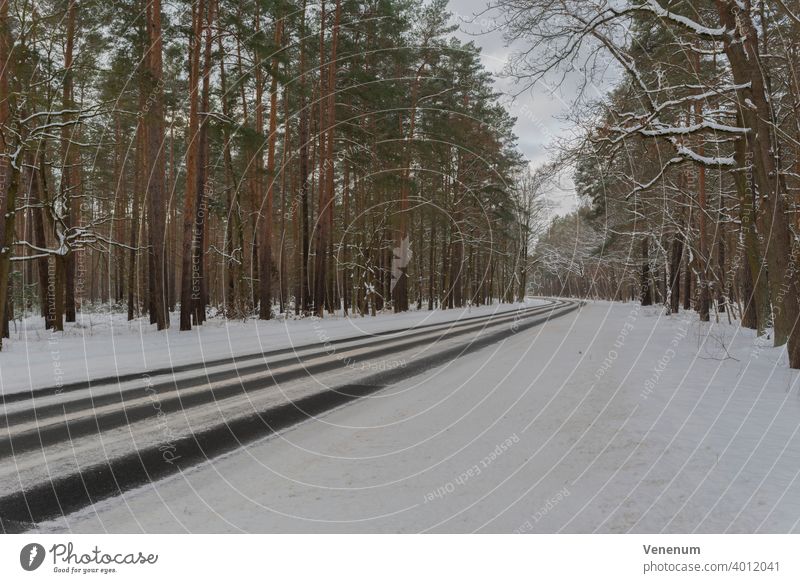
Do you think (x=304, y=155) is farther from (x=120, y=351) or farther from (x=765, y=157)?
(x=765, y=157)

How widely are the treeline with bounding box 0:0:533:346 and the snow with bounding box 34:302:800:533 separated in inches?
408

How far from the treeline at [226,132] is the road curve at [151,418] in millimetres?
6970

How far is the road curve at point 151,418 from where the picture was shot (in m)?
3.76

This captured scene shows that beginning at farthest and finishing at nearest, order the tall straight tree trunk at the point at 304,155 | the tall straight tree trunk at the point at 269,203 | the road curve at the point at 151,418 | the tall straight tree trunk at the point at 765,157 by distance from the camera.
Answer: the tall straight tree trunk at the point at 304,155
the tall straight tree trunk at the point at 269,203
the tall straight tree trunk at the point at 765,157
the road curve at the point at 151,418

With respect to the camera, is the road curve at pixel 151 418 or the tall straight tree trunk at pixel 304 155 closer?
the road curve at pixel 151 418

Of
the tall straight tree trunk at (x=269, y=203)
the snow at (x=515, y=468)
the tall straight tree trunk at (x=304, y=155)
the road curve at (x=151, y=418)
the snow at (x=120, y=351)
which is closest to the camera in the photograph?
the snow at (x=515, y=468)

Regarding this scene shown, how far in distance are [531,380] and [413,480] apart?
432 centimetres

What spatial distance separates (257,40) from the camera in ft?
59.6

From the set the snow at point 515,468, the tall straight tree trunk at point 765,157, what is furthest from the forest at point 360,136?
the snow at point 515,468

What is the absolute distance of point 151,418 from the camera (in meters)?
5.73

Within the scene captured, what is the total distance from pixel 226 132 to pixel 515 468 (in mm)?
16926

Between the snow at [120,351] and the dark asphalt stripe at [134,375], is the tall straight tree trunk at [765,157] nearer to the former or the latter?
the dark asphalt stripe at [134,375]

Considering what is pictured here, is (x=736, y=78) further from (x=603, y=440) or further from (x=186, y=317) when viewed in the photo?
(x=186, y=317)

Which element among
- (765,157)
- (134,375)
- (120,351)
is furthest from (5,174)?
(765,157)
